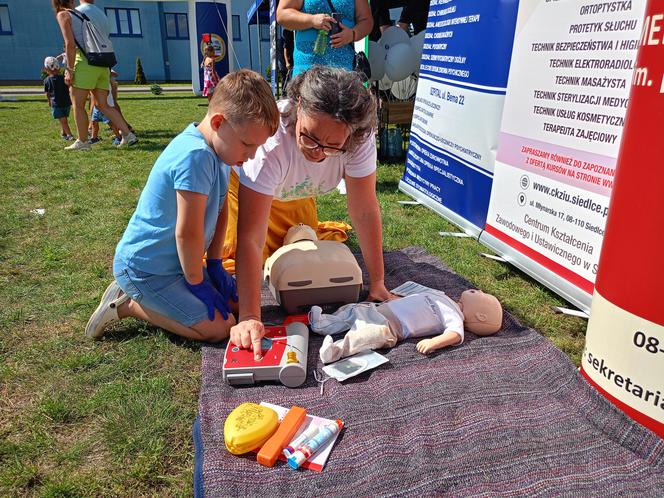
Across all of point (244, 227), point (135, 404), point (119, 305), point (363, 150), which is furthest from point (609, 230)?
point (119, 305)

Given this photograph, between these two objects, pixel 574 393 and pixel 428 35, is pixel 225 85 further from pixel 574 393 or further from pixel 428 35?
pixel 428 35

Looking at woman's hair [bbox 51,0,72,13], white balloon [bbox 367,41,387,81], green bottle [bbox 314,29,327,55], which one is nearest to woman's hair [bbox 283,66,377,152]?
green bottle [bbox 314,29,327,55]

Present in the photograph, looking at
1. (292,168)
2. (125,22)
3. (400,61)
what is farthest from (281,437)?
(125,22)

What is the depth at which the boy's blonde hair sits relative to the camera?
1.88 meters

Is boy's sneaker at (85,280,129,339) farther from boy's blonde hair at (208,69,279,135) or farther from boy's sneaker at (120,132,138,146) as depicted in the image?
boy's sneaker at (120,132,138,146)

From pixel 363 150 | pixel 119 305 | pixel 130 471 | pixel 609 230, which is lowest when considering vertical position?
pixel 130 471

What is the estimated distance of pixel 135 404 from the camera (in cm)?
187

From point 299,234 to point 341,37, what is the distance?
1.59m

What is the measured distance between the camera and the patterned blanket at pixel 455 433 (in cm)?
152

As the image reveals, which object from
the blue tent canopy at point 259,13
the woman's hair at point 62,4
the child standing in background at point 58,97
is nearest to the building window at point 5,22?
the blue tent canopy at point 259,13

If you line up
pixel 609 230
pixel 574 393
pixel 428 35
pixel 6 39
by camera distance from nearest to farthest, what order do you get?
pixel 609 230 < pixel 574 393 < pixel 428 35 < pixel 6 39

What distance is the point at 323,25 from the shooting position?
3.43 meters

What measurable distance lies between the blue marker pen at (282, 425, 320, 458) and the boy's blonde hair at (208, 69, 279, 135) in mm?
1109

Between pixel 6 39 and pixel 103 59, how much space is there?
20.5 meters
